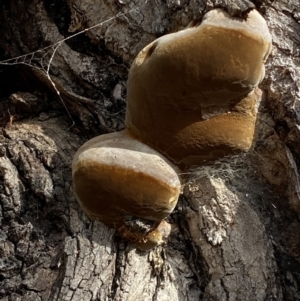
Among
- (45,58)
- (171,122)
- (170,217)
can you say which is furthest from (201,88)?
(45,58)

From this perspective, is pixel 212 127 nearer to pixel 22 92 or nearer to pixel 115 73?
pixel 115 73

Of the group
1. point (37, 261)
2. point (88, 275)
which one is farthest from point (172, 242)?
point (37, 261)

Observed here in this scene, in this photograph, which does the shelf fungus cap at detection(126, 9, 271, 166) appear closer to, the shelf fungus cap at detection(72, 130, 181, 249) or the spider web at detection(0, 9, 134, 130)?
the shelf fungus cap at detection(72, 130, 181, 249)

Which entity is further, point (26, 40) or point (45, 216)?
point (26, 40)

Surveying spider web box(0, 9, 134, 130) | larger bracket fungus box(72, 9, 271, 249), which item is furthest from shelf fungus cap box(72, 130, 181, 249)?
spider web box(0, 9, 134, 130)

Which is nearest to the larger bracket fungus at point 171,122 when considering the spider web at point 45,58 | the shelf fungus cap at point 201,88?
the shelf fungus cap at point 201,88

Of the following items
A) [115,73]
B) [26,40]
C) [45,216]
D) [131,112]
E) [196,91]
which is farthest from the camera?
[26,40]
